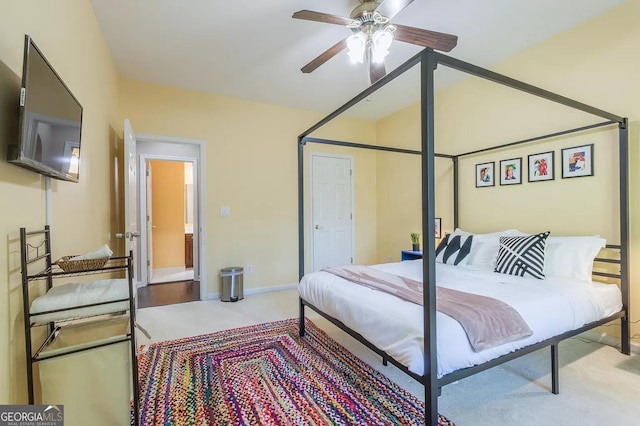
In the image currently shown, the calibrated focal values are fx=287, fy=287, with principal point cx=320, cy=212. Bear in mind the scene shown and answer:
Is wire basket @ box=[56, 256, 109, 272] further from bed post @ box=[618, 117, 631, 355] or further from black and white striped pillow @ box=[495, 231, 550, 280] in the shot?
bed post @ box=[618, 117, 631, 355]

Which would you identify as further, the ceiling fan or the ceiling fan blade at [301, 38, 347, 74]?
the ceiling fan blade at [301, 38, 347, 74]

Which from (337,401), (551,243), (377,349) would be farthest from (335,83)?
(337,401)

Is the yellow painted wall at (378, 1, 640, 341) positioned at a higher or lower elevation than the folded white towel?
Answer: higher

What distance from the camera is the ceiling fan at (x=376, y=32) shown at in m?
1.83

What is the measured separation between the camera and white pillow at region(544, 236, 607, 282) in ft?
7.26

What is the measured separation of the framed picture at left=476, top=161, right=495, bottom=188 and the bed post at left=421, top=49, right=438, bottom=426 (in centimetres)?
231

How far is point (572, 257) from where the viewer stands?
2.27m

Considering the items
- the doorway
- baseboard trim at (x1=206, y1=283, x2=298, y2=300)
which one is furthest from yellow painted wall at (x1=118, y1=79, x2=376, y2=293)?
the doorway

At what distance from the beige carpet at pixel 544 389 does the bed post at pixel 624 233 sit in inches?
6.6

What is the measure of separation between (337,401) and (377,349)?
1.33 ft

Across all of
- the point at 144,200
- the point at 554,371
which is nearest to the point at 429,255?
the point at 554,371

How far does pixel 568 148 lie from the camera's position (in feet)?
8.48

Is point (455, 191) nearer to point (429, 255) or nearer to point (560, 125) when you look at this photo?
point (560, 125)

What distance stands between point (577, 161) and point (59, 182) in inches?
154
